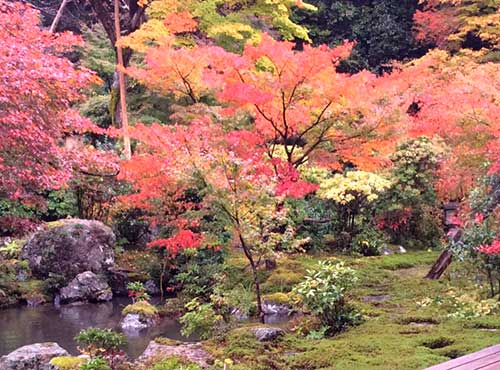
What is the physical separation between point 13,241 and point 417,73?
516 inches

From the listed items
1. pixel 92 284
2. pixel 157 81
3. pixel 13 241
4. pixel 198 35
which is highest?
pixel 198 35

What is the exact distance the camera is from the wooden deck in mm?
3541

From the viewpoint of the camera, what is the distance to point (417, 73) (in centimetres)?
1839

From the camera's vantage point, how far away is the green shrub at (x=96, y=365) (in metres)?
5.67

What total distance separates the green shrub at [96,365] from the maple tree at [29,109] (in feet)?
6.98

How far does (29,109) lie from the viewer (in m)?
6.38

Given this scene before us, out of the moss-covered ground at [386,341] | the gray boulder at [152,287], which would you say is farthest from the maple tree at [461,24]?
the gray boulder at [152,287]

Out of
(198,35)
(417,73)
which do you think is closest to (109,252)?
(198,35)

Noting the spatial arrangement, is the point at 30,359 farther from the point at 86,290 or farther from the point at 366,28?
the point at 366,28

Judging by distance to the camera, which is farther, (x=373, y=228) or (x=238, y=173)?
(x=373, y=228)

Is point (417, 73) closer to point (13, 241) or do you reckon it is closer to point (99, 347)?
point (13, 241)

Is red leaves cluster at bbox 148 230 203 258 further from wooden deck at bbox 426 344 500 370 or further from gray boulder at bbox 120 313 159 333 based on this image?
wooden deck at bbox 426 344 500 370

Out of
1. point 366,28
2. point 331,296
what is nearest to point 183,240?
point 331,296

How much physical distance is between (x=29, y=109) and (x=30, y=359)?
115 inches
